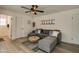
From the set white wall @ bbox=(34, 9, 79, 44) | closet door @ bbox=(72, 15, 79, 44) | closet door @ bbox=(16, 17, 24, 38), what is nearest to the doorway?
closet door @ bbox=(16, 17, 24, 38)

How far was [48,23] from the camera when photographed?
5.57 metres

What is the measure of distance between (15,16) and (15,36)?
1.54 m

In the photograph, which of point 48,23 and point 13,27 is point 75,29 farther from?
point 13,27

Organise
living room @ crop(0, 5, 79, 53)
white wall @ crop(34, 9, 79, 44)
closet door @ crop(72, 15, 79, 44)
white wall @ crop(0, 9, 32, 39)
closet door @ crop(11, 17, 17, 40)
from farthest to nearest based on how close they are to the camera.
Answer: white wall @ crop(0, 9, 32, 39) < closet door @ crop(11, 17, 17, 40) < white wall @ crop(34, 9, 79, 44) < closet door @ crop(72, 15, 79, 44) < living room @ crop(0, 5, 79, 53)

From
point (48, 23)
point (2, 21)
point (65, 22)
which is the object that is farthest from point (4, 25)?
point (65, 22)

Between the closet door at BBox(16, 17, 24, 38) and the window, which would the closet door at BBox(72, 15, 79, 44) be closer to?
the closet door at BBox(16, 17, 24, 38)

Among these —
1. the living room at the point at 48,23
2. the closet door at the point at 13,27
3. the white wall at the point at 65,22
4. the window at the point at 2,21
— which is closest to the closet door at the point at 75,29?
the living room at the point at 48,23

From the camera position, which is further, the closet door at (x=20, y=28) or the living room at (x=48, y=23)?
the closet door at (x=20, y=28)

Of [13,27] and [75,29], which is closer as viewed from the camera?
[75,29]

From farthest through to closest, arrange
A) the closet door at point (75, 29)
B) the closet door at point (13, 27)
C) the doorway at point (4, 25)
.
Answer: the doorway at point (4, 25) < the closet door at point (13, 27) < the closet door at point (75, 29)

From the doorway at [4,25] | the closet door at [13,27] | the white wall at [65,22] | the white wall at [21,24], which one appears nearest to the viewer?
the white wall at [65,22]

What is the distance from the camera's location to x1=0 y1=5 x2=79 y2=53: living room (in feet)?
12.0

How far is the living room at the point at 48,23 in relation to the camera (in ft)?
12.0

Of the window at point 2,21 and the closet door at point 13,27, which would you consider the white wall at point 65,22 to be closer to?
the closet door at point 13,27
